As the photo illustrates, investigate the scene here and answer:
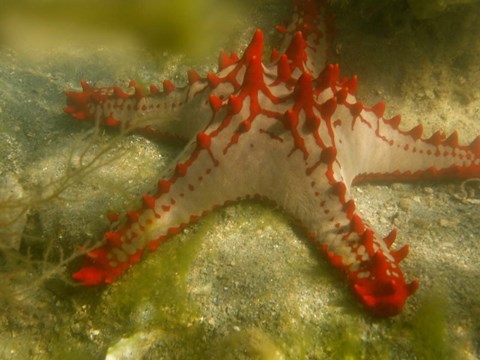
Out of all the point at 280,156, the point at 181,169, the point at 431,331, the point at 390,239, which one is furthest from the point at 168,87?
the point at 431,331

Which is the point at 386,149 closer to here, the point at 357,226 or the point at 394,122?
the point at 394,122

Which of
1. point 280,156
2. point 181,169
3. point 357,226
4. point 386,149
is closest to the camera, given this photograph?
point 357,226

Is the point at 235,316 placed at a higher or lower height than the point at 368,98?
lower

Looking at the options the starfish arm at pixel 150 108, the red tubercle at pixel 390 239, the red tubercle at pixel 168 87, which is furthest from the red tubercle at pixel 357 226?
the red tubercle at pixel 168 87

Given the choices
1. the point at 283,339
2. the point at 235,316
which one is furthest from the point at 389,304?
the point at 235,316

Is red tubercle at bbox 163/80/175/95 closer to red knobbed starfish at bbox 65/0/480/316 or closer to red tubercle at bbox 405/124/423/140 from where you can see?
red knobbed starfish at bbox 65/0/480/316

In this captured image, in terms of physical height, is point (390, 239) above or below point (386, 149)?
below

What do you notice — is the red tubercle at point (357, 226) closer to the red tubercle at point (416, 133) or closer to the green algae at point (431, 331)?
the green algae at point (431, 331)

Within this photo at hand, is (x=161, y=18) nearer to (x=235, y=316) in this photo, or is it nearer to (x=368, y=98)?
(x=368, y=98)
